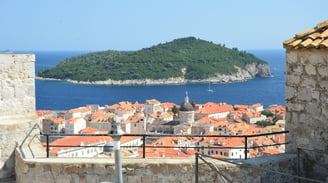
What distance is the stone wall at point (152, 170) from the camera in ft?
12.7

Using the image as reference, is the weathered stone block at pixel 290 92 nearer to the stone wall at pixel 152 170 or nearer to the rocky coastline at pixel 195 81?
the stone wall at pixel 152 170

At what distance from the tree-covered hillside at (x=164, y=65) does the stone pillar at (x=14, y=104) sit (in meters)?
130

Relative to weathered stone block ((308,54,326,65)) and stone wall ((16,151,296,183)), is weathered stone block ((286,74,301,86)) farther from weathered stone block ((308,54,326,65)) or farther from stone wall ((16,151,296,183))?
stone wall ((16,151,296,183))

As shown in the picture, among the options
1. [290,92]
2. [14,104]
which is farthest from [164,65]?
[290,92]

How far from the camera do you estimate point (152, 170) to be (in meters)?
3.97

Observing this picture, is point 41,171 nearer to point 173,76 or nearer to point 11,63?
point 11,63

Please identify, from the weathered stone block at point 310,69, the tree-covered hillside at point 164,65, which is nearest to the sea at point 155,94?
the tree-covered hillside at point 164,65

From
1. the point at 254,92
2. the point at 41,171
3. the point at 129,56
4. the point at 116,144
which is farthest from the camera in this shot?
the point at 129,56

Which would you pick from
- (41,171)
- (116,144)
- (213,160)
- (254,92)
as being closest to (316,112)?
(213,160)

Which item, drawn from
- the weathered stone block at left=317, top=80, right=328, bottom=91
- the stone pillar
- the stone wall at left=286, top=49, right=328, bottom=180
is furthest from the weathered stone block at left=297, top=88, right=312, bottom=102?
the stone pillar

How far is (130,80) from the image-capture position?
135m

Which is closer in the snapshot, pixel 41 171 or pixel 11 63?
pixel 41 171

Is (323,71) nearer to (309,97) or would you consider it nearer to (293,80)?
(309,97)

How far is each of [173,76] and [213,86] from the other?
1389 cm
